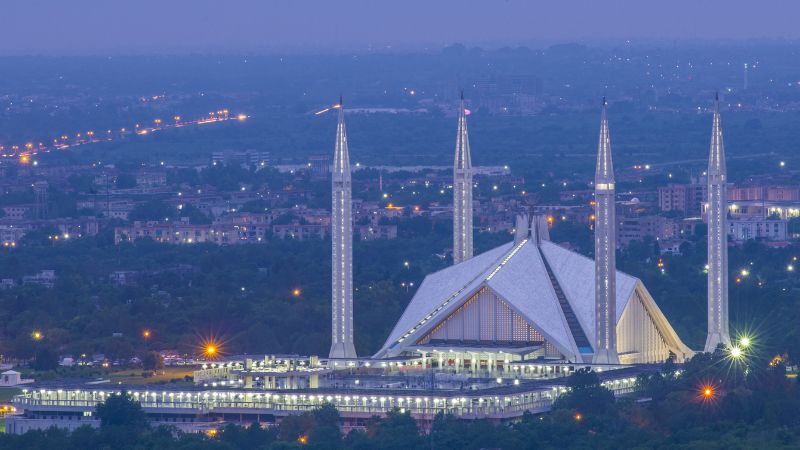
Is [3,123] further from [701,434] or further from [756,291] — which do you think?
[701,434]

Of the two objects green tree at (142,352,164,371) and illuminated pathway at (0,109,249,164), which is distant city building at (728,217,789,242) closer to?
green tree at (142,352,164,371)

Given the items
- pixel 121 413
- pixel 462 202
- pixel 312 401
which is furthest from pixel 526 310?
pixel 121 413

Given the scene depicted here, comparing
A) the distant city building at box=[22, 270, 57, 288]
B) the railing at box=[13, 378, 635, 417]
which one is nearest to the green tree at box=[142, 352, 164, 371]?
the railing at box=[13, 378, 635, 417]

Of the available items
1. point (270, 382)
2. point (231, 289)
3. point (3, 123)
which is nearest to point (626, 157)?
point (3, 123)

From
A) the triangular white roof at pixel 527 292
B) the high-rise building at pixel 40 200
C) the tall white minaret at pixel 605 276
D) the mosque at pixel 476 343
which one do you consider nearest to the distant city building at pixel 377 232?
the high-rise building at pixel 40 200

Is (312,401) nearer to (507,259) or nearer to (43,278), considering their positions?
(507,259)
